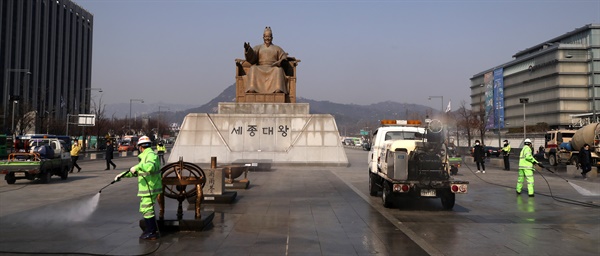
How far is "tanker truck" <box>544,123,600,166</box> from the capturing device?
26375 millimetres

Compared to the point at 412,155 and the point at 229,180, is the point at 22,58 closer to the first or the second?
the point at 229,180

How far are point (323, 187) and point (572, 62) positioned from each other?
8342cm

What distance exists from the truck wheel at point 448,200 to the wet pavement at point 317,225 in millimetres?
211

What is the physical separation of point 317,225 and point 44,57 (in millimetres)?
76828

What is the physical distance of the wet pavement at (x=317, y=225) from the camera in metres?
7.16

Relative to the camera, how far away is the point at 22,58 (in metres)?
66.9

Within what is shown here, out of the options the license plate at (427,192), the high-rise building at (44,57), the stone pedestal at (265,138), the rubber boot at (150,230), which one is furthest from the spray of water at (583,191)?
the high-rise building at (44,57)

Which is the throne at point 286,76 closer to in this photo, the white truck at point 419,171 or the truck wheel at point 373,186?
Result: the truck wheel at point 373,186

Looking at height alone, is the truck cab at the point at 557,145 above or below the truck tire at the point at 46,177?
above

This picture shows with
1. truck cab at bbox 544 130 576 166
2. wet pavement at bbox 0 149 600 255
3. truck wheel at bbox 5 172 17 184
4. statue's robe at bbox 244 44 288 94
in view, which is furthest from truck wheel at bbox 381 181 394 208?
truck cab at bbox 544 130 576 166

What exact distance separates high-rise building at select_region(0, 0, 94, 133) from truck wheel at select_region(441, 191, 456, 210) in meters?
45.5

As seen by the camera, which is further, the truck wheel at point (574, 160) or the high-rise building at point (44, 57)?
the high-rise building at point (44, 57)

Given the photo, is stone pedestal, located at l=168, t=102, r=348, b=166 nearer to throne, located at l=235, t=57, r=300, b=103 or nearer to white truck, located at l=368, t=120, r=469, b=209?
throne, located at l=235, t=57, r=300, b=103

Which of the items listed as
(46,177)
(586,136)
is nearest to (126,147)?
(46,177)
